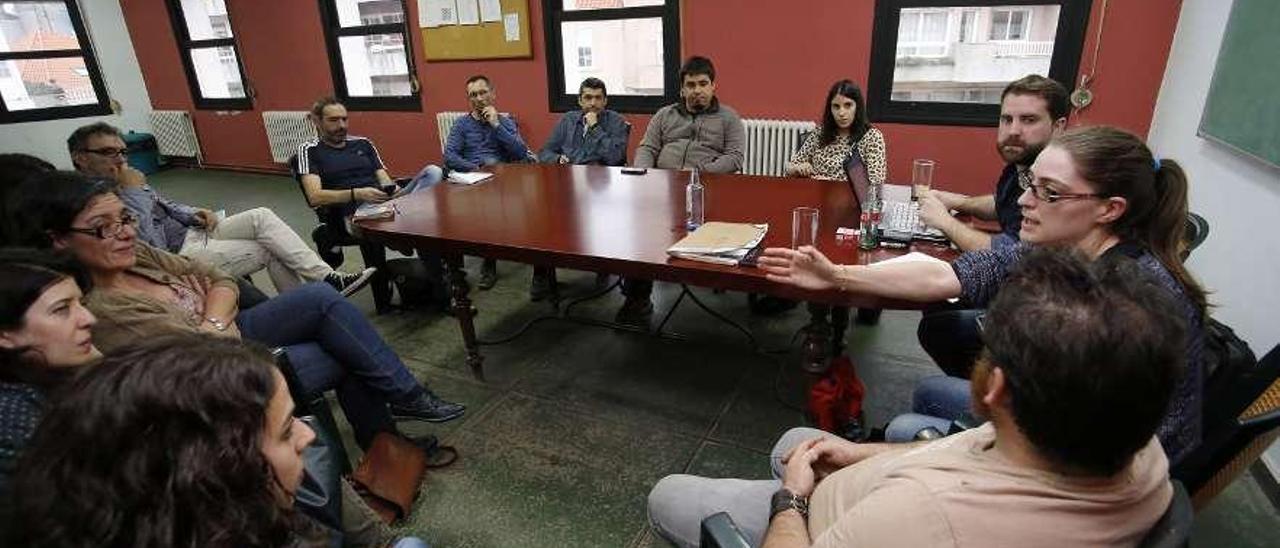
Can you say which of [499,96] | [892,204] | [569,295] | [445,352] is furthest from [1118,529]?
[499,96]

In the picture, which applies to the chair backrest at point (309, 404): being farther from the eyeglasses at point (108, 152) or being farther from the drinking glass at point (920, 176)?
the drinking glass at point (920, 176)

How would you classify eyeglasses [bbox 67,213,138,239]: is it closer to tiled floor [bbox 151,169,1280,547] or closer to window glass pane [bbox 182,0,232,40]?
tiled floor [bbox 151,169,1280,547]

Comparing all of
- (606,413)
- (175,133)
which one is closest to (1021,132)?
(606,413)

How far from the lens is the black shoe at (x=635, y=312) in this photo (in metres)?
2.94

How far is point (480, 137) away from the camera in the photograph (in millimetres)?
3814

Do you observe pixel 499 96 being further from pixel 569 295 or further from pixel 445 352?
pixel 445 352

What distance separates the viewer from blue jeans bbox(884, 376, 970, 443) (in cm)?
133

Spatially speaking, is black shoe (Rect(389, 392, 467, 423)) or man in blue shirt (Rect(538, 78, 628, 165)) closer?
black shoe (Rect(389, 392, 467, 423))

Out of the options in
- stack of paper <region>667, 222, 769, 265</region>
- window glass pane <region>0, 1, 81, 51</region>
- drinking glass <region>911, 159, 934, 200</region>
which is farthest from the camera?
window glass pane <region>0, 1, 81, 51</region>

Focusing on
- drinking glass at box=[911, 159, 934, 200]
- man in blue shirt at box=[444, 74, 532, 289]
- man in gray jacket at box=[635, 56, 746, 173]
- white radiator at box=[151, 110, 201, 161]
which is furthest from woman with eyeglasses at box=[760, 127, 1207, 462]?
white radiator at box=[151, 110, 201, 161]

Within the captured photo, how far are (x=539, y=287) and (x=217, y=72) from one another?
19.3ft

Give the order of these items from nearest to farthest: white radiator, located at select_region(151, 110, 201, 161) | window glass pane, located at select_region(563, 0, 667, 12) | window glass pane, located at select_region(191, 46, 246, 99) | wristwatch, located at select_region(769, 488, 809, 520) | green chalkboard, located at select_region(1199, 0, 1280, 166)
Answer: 1. wristwatch, located at select_region(769, 488, 809, 520)
2. green chalkboard, located at select_region(1199, 0, 1280, 166)
3. window glass pane, located at select_region(563, 0, 667, 12)
4. window glass pane, located at select_region(191, 46, 246, 99)
5. white radiator, located at select_region(151, 110, 201, 161)

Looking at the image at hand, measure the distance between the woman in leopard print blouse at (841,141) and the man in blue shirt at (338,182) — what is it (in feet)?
6.41

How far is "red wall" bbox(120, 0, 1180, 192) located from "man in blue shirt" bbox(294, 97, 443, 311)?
6.70ft
